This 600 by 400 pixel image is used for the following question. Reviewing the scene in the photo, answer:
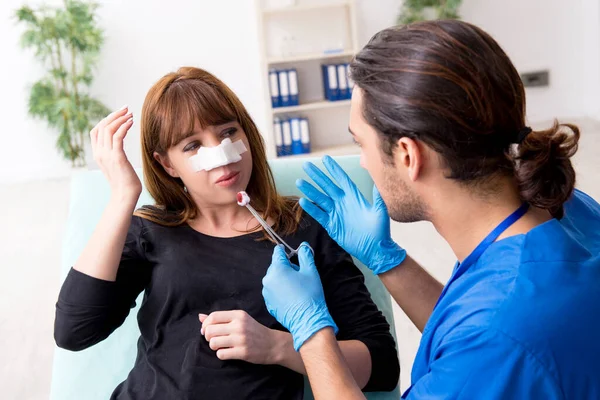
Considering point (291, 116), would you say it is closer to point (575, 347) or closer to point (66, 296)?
point (66, 296)

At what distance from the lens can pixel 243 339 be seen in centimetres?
131

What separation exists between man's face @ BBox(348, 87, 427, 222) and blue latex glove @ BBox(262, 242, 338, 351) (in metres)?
0.22

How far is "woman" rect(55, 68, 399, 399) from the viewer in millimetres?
1367

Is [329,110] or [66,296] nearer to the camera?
[66,296]

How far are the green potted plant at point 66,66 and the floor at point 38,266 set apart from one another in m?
0.38

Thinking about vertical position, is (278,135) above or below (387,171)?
below

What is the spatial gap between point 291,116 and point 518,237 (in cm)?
412

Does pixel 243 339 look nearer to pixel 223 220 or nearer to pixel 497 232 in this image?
pixel 223 220


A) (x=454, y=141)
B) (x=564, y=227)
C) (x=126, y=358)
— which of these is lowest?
(x=126, y=358)

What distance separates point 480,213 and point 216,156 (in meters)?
0.60

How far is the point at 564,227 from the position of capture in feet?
3.61

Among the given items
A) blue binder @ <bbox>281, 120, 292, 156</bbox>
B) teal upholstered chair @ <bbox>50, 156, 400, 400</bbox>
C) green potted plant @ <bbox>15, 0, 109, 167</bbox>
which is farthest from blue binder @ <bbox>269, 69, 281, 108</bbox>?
teal upholstered chair @ <bbox>50, 156, 400, 400</bbox>

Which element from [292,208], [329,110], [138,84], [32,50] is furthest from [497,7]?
[292,208]

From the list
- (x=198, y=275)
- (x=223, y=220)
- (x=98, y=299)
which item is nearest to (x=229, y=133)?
(x=223, y=220)
